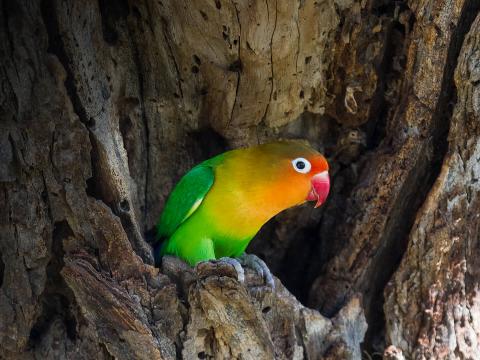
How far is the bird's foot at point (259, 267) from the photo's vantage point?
3.25m

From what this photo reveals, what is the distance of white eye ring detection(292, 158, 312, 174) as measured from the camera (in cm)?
352

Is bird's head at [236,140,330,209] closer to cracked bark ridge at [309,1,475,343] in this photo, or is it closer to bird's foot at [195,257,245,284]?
cracked bark ridge at [309,1,475,343]

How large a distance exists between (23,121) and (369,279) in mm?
2205

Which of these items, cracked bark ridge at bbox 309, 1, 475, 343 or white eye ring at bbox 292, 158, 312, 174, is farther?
white eye ring at bbox 292, 158, 312, 174

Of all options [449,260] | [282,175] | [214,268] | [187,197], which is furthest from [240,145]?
[449,260]

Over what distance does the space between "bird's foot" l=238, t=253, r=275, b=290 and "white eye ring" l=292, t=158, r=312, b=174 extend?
583 mm

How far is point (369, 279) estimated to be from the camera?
147 inches

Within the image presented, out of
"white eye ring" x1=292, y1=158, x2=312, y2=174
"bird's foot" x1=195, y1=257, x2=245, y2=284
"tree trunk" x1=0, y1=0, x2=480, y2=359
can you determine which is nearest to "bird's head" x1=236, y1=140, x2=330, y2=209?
"white eye ring" x1=292, y1=158, x2=312, y2=174

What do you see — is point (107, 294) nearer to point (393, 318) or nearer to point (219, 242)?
point (219, 242)

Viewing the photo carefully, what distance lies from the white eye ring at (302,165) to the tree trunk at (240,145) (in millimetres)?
389

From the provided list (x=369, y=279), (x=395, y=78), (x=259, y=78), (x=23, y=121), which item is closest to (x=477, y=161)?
(x=395, y=78)

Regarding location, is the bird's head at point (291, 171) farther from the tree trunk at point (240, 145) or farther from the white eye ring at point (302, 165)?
the tree trunk at point (240, 145)

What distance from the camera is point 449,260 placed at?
347 centimetres

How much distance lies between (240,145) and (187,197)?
24.7 inches
